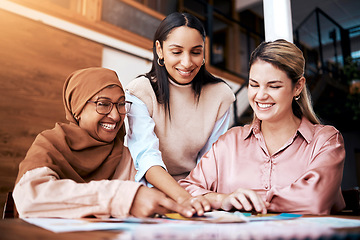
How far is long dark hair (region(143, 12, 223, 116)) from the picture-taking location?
1.57 meters

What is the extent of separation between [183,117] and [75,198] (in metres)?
0.88

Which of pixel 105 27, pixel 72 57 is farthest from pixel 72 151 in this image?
pixel 105 27

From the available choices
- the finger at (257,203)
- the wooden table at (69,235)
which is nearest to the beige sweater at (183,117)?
the finger at (257,203)

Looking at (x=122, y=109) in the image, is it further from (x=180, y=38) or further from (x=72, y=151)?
(x=180, y=38)

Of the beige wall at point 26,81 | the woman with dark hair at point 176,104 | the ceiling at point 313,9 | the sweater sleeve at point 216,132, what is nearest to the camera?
the woman with dark hair at point 176,104

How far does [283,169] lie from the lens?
51.9 inches

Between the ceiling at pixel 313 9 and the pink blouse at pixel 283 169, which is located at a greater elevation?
the ceiling at pixel 313 9

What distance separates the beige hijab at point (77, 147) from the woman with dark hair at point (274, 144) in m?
0.39

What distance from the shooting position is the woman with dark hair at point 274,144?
49.4 inches

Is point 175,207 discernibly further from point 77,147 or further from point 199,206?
point 77,147

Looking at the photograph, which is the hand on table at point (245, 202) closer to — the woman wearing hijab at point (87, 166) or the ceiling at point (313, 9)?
the woman wearing hijab at point (87, 166)

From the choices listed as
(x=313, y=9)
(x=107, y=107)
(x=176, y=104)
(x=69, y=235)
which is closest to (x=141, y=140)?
(x=107, y=107)

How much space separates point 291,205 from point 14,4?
134 inches

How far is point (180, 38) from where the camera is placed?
1.52 meters
